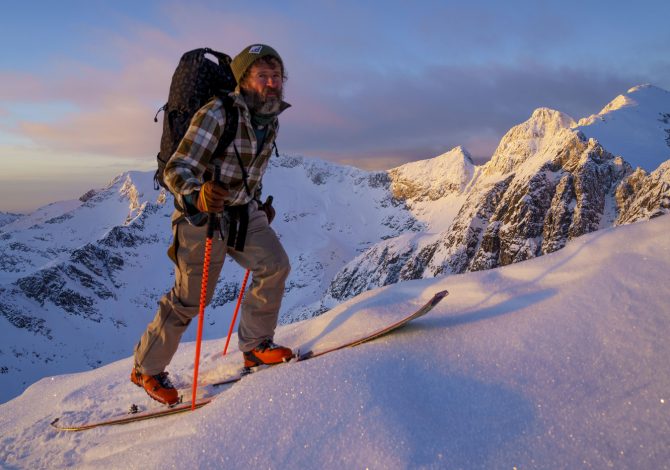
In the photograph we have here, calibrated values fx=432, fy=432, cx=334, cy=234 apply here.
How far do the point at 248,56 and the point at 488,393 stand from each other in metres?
3.58

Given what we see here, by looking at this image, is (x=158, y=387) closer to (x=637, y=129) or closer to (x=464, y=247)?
(x=464, y=247)

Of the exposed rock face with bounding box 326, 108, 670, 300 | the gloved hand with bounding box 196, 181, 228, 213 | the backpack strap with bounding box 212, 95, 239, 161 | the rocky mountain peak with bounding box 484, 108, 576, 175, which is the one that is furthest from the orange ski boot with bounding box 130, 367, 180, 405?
the rocky mountain peak with bounding box 484, 108, 576, 175

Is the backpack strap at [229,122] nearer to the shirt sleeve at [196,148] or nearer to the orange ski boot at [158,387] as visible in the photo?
the shirt sleeve at [196,148]

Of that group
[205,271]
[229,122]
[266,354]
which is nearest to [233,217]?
[205,271]

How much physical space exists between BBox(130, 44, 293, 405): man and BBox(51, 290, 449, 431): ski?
0.84ft

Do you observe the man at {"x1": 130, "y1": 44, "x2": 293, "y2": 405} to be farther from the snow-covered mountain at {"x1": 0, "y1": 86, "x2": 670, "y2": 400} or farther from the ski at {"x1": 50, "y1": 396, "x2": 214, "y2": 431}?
the snow-covered mountain at {"x1": 0, "y1": 86, "x2": 670, "y2": 400}

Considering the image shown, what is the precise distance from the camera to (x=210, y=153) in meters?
4.11

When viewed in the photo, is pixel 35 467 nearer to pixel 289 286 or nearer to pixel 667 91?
pixel 667 91

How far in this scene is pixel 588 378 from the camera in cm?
261

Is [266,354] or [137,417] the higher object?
[266,354]

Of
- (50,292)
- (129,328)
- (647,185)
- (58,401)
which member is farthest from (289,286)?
(58,401)

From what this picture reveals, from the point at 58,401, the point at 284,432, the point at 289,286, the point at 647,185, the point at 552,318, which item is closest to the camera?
the point at 284,432

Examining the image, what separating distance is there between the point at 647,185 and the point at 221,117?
99.1 meters

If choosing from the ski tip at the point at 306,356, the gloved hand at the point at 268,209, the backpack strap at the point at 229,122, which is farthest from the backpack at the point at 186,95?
the ski tip at the point at 306,356
